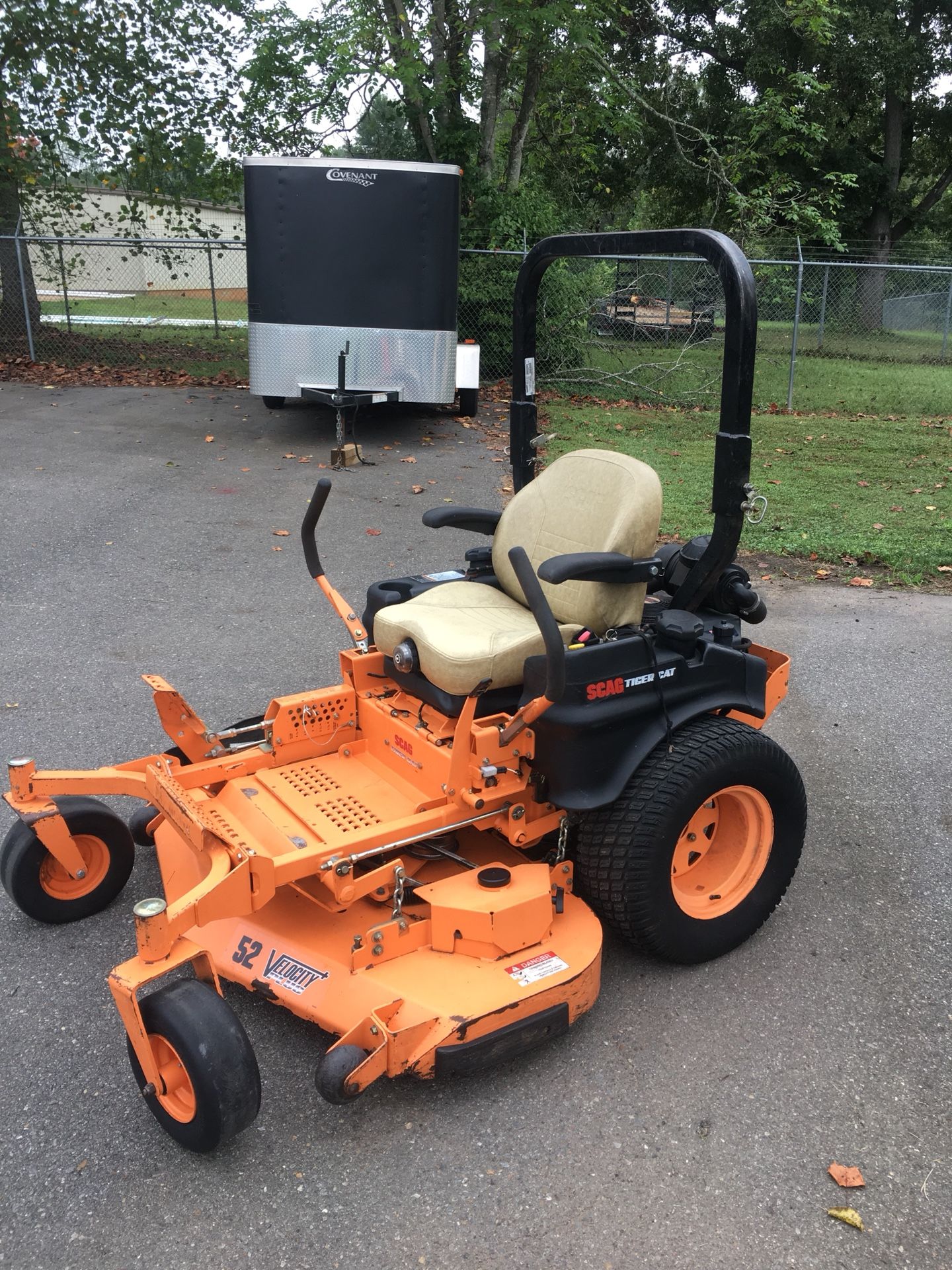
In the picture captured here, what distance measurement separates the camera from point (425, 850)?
3.15 metres

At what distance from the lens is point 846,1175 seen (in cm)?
248

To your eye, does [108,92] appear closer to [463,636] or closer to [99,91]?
[99,91]

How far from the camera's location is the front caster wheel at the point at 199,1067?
7.67ft

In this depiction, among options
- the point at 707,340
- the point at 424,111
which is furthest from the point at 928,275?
the point at 424,111

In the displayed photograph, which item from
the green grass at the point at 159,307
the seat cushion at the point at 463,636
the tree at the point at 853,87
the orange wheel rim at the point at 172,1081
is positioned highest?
the tree at the point at 853,87

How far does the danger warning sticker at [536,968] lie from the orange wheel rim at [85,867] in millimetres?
1506

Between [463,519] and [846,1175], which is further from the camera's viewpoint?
[463,519]

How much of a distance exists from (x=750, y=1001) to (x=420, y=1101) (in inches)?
42.2

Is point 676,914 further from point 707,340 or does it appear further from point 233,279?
point 233,279

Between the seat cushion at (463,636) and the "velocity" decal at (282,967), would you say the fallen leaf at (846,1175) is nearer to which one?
the "velocity" decal at (282,967)

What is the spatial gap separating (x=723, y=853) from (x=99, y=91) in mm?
14652

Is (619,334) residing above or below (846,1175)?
above

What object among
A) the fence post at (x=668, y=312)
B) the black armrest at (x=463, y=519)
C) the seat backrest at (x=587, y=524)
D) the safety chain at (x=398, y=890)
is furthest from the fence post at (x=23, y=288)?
the safety chain at (x=398, y=890)

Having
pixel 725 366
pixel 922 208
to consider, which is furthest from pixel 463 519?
pixel 922 208
